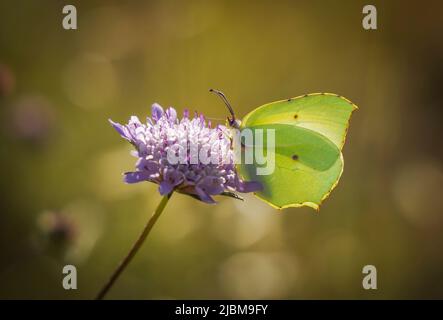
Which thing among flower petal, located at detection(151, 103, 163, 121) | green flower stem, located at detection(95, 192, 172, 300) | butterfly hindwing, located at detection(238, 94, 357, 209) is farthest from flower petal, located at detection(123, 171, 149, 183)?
butterfly hindwing, located at detection(238, 94, 357, 209)

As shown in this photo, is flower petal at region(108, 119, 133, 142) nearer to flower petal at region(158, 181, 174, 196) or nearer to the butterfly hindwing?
flower petal at region(158, 181, 174, 196)

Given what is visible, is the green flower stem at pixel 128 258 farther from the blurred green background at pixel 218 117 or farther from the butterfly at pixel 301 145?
the blurred green background at pixel 218 117

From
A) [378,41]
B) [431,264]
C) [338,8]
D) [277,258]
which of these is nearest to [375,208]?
[431,264]

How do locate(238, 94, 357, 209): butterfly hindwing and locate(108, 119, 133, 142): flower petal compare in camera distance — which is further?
locate(238, 94, 357, 209): butterfly hindwing

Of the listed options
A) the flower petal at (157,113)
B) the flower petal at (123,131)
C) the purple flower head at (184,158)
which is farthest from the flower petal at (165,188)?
the flower petal at (157,113)

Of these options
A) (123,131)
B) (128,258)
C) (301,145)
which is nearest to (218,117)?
(301,145)

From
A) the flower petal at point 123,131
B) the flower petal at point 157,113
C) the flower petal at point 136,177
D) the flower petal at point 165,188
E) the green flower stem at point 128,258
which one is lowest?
the green flower stem at point 128,258
